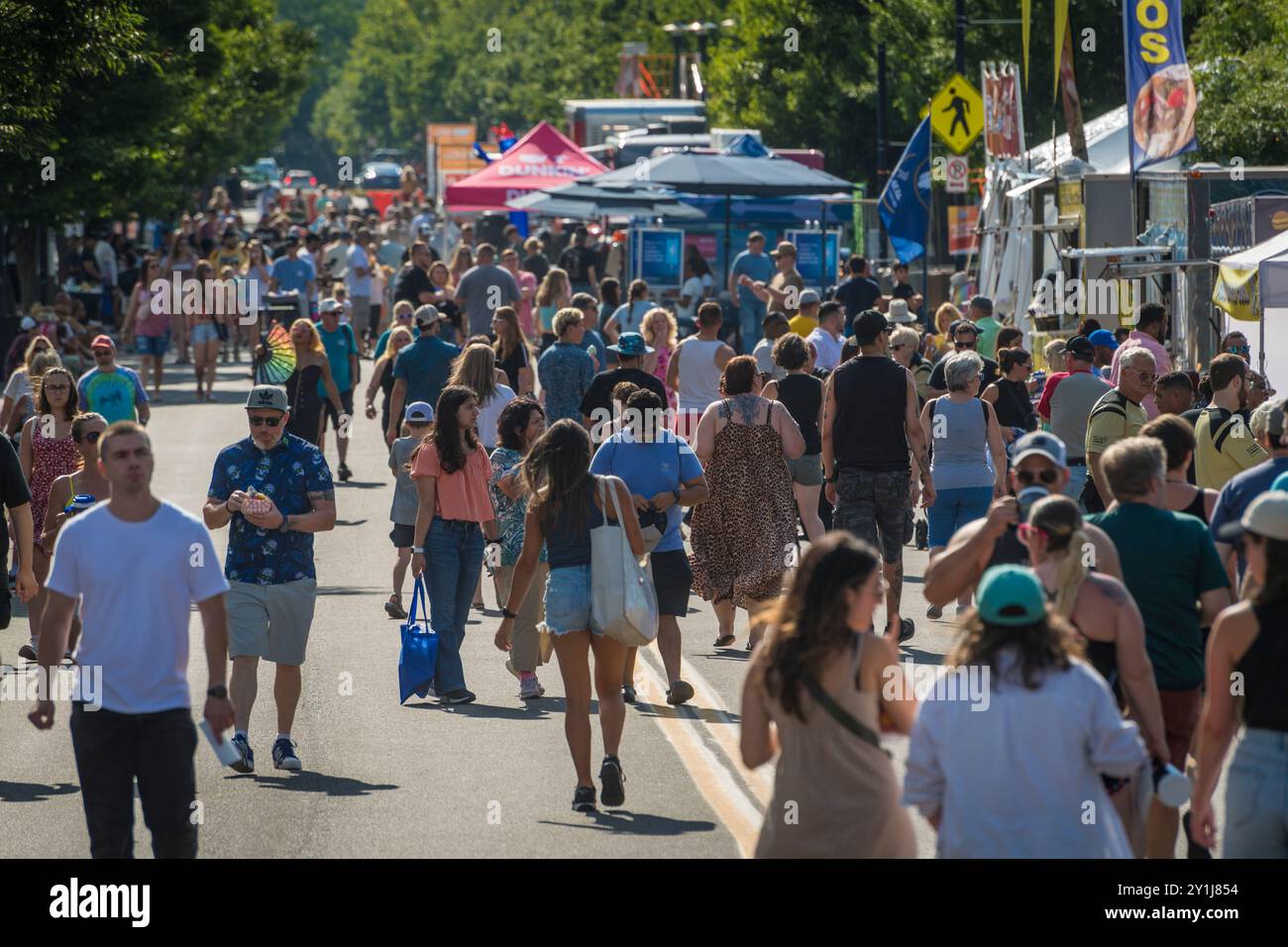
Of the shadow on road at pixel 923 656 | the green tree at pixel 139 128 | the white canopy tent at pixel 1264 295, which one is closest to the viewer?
the shadow on road at pixel 923 656

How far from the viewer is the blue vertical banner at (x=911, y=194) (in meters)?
24.9

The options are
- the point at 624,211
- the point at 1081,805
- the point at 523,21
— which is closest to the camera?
the point at 1081,805

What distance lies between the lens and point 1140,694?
21.4 ft

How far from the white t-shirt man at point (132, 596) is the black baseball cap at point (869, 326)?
6.27 metres

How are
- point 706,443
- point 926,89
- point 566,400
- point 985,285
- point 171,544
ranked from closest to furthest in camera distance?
point 171,544 < point 706,443 < point 566,400 < point 985,285 < point 926,89

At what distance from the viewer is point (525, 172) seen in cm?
3569

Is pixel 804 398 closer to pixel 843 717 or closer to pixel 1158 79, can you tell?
pixel 1158 79

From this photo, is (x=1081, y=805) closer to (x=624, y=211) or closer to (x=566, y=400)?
(x=566, y=400)

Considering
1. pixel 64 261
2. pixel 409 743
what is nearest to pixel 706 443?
pixel 409 743

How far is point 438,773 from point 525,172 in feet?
87.8

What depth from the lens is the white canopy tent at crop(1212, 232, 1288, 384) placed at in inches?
554

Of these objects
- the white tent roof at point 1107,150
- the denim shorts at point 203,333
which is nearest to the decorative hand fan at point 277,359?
the white tent roof at point 1107,150

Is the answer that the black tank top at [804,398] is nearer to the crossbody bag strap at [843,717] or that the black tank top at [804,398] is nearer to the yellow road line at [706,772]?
the yellow road line at [706,772]

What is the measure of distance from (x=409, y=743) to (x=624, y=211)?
2037 centimetres
